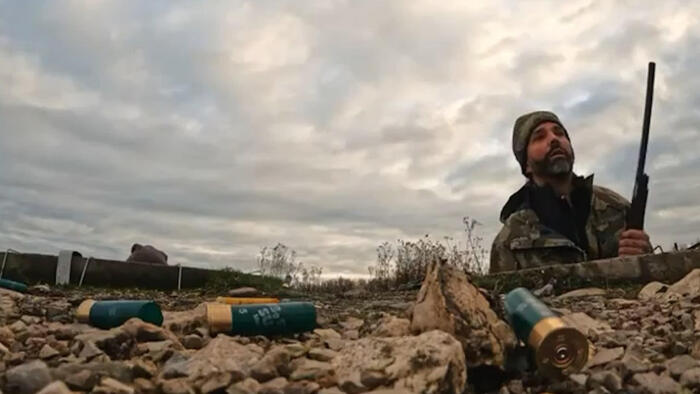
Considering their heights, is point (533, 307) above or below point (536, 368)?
above

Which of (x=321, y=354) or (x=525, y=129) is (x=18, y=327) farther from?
(x=525, y=129)

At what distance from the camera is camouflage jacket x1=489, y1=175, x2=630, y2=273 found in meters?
7.25

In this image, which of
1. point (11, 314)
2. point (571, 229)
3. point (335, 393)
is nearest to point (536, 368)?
point (335, 393)

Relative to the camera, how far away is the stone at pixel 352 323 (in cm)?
385

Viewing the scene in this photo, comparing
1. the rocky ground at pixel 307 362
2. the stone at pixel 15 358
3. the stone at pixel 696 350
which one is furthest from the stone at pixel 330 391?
the stone at pixel 696 350

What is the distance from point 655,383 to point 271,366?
131 centimetres

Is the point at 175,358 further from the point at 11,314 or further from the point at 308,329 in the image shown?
the point at 11,314

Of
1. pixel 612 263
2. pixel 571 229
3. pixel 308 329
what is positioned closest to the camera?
pixel 308 329

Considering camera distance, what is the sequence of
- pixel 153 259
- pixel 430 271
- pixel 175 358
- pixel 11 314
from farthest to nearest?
pixel 153 259
pixel 11 314
pixel 430 271
pixel 175 358

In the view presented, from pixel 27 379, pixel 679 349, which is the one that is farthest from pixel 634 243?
pixel 27 379

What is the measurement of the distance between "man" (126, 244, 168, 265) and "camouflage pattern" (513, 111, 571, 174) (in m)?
4.62

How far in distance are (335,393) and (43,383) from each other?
2.99ft

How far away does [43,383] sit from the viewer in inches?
87.5

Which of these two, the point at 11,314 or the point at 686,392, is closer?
the point at 686,392
